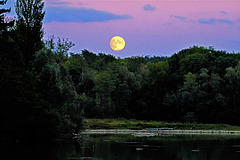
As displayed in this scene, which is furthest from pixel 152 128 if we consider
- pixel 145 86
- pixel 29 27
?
pixel 29 27

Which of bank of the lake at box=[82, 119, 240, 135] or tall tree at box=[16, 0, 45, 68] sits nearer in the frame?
tall tree at box=[16, 0, 45, 68]

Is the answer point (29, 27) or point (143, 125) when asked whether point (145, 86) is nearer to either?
point (143, 125)

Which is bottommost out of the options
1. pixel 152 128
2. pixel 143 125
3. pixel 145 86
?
pixel 152 128

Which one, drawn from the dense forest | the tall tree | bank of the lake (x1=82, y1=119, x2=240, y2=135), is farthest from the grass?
the tall tree

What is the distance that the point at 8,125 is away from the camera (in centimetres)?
3328

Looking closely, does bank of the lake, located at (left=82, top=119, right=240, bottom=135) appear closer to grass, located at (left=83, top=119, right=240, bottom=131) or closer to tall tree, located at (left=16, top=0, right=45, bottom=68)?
grass, located at (left=83, top=119, right=240, bottom=131)

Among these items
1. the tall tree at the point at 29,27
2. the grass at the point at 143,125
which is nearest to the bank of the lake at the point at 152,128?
the grass at the point at 143,125

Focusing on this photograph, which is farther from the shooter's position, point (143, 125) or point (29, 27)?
point (143, 125)

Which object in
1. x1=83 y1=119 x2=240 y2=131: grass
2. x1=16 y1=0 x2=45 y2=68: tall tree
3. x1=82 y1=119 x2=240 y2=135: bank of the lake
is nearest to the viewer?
x1=16 y1=0 x2=45 y2=68: tall tree

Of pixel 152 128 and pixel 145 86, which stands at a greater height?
pixel 145 86

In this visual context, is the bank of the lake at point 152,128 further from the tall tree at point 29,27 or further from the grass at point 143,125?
the tall tree at point 29,27

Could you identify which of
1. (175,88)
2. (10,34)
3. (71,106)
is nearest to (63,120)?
(71,106)

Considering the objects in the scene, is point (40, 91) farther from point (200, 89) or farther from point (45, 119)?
point (200, 89)

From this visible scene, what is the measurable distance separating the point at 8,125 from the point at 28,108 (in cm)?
246
